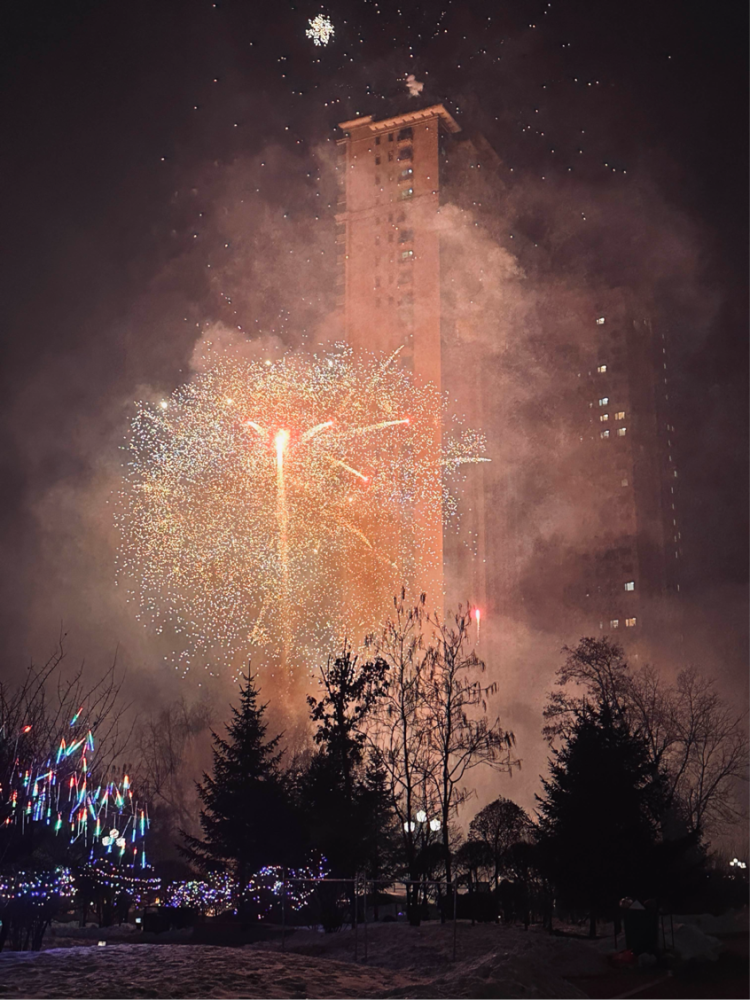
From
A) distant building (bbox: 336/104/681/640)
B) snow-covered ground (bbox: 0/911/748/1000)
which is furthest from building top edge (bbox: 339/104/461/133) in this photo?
snow-covered ground (bbox: 0/911/748/1000)

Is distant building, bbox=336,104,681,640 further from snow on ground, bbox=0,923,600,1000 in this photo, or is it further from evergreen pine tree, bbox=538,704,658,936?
snow on ground, bbox=0,923,600,1000

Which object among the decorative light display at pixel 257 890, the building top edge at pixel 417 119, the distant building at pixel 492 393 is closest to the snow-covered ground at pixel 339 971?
the decorative light display at pixel 257 890

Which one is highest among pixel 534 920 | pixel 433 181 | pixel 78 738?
pixel 433 181

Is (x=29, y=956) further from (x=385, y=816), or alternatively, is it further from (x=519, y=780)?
(x=519, y=780)

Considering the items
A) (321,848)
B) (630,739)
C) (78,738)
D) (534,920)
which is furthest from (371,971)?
(534,920)

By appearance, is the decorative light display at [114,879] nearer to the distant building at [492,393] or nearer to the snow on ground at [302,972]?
the snow on ground at [302,972]

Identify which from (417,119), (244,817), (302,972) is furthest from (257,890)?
(417,119)

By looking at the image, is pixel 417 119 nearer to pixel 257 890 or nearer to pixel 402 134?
pixel 402 134
